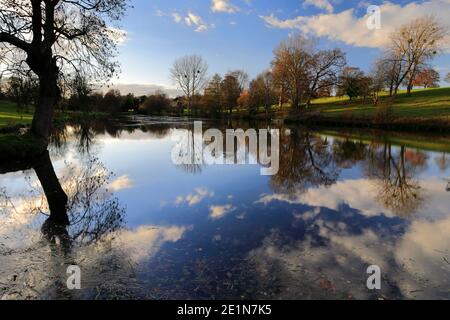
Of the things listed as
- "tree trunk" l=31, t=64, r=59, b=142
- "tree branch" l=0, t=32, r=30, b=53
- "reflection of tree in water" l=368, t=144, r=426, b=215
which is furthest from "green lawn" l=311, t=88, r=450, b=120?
"tree branch" l=0, t=32, r=30, b=53

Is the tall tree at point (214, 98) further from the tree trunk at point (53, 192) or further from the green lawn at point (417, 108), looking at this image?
the tree trunk at point (53, 192)

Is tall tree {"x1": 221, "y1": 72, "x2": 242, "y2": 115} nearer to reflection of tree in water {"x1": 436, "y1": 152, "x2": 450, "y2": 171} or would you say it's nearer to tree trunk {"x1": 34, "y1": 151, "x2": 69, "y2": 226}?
reflection of tree in water {"x1": 436, "y1": 152, "x2": 450, "y2": 171}

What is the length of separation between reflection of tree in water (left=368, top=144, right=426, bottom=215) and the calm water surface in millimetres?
62

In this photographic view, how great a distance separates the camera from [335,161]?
15312mm

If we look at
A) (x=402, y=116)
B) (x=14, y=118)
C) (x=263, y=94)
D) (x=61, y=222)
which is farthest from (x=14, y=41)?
(x=263, y=94)

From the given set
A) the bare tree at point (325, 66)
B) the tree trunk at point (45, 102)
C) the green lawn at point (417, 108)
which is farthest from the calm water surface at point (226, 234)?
the bare tree at point (325, 66)

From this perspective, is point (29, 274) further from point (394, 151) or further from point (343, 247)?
point (394, 151)

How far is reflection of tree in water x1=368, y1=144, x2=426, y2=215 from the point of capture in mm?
8343

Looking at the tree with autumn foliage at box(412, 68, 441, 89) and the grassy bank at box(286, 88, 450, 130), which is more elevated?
the tree with autumn foliage at box(412, 68, 441, 89)

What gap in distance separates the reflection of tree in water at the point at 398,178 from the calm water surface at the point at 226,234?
0.06 m

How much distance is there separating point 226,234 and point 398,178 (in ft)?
27.3

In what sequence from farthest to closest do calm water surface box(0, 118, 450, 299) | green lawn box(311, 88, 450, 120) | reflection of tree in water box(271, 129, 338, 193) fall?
1. green lawn box(311, 88, 450, 120)
2. reflection of tree in water box(271, 129, 338, 193)
3. calm water surface box(0, 118, 450, 299)

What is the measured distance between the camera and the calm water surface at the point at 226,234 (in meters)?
4.28
